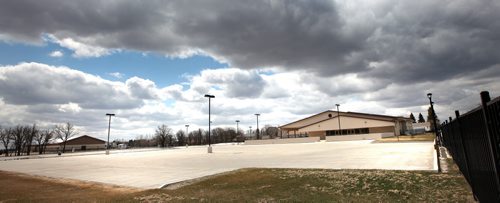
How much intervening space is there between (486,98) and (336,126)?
80.3 m

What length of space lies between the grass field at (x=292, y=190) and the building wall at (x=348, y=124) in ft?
224

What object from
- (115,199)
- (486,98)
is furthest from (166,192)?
(486,98)

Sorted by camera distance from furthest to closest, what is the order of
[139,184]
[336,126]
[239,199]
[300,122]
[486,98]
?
[300,122] < [336,126] < [139,184] < [239,199] < [486,98]

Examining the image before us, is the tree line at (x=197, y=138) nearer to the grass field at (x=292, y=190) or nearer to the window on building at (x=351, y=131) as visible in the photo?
the window on building at (x=351, y=131)

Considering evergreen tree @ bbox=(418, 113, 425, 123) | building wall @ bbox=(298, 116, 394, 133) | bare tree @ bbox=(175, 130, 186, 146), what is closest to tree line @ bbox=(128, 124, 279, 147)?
bare tree @ bbox=(175, 130, 186, 146)

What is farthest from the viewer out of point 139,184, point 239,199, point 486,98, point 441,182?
point 139,184

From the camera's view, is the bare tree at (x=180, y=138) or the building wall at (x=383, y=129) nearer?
the building wall at (x=383, y=129)

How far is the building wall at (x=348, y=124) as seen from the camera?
76.2 metres

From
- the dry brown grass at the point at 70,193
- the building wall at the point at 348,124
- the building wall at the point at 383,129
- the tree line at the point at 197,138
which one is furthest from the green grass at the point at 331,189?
the tree line at the point at 197,138

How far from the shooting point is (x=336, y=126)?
3228 inches

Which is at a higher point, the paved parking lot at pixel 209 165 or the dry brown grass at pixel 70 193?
the paved parking lot at pixel 209 165

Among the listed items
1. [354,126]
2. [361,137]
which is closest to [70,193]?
[361,137]

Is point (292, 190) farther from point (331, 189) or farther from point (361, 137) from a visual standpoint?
point (361, 137)

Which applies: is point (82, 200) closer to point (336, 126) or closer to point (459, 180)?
point (459, 180)
